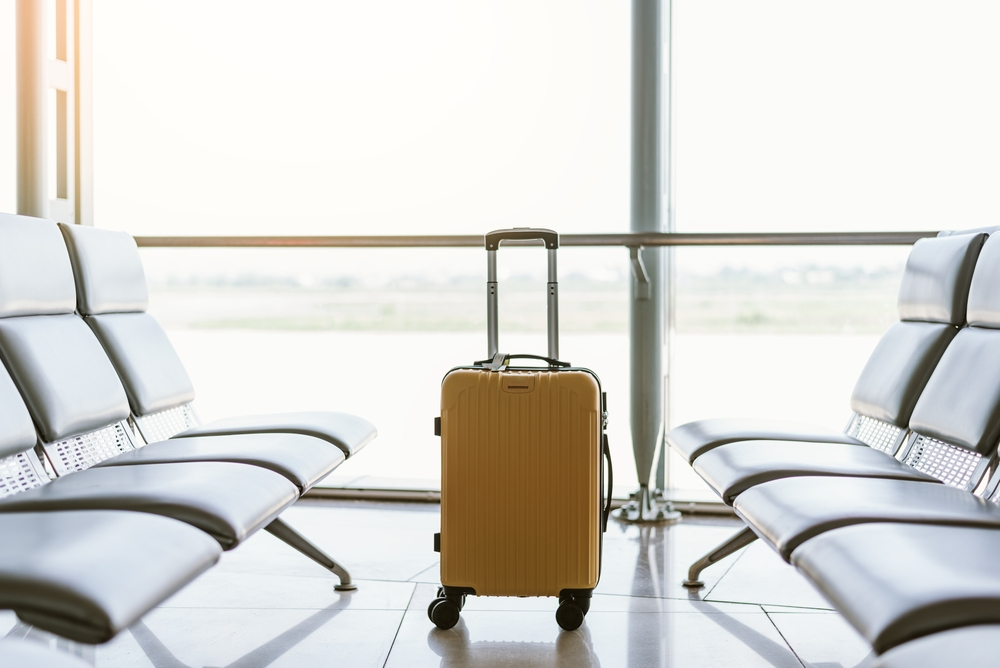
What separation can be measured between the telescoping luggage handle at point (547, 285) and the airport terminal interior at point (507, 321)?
11 millimetres

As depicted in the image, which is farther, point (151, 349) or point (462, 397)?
point (151, 349)

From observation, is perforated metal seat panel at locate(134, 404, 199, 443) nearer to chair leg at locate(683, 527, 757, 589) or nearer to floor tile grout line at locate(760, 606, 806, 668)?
chair leg at locate(683, 527, 757, 589)

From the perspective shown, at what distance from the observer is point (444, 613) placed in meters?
1.88

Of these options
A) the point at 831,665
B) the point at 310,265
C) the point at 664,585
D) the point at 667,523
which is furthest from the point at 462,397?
the point at 310,265

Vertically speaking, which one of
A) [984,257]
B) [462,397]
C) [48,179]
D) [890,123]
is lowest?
[462,397]

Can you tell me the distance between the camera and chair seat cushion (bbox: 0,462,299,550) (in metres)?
1.30

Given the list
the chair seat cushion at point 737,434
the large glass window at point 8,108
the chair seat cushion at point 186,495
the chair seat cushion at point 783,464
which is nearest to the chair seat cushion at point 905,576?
the chair seat cushion at point 783,464

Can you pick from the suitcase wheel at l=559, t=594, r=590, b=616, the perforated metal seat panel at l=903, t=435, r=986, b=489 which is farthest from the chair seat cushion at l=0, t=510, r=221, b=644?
the perforated metal seat panel at l=903, t=435, r=986, b=489

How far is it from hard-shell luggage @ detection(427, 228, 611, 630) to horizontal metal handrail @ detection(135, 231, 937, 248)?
0.96 meters

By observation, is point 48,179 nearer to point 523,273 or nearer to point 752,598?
point 523,273

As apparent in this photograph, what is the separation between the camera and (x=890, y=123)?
10.5 ft

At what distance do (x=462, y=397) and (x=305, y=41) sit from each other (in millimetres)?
2268

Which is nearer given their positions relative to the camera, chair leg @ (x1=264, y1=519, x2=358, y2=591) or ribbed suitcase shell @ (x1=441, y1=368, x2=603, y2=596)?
ribbed suitcase shell @ (x1=441, y1=368, x2=603, y2=596)

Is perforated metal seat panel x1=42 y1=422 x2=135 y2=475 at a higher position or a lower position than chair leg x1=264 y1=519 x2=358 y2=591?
higher
